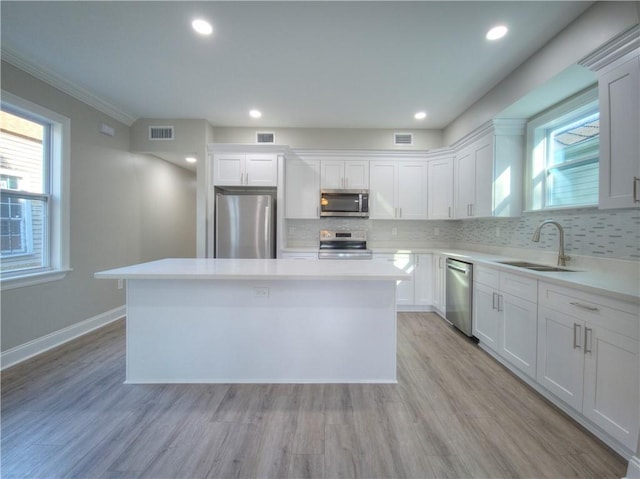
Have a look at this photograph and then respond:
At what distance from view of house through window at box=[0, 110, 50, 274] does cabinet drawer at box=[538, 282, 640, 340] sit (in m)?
4.66

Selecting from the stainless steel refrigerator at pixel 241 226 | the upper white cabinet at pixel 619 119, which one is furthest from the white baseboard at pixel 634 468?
the stainless steel refrigerator at pixel 241 226

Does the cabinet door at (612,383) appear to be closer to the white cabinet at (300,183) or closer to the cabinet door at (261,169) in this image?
the white cabinet at (300,183)

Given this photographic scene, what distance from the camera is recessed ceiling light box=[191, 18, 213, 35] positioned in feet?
6.57

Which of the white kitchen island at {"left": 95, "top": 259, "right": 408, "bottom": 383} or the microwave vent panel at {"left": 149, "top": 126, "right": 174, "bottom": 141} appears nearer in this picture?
the white kitchen island at {"left": 95, "top": 259, "right": 408, "bottom": 383}

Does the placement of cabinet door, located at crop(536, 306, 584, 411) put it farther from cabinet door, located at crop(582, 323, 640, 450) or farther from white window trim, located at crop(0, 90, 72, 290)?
white window trim, located at crop(0, 90, 72, 290)

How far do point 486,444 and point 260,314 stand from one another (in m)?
1.67

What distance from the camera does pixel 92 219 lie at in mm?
3213

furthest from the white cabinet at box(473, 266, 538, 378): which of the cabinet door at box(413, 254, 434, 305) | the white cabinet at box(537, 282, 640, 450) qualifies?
the cabinet door at box(413, 254, 434, 305)

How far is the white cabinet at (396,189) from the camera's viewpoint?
413 cm

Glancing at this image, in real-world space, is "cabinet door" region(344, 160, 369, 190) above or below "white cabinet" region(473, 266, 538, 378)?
above

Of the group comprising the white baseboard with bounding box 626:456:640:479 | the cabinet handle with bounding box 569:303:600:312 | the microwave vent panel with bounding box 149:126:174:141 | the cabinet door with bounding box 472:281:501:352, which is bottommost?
the white baseboard with bounding box 626:456:640:479

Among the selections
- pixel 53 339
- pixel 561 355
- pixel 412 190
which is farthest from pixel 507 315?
pixel 53 339

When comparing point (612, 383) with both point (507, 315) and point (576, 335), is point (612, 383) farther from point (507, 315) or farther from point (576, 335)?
point (507, 315)

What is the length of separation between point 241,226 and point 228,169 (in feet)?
3.07
